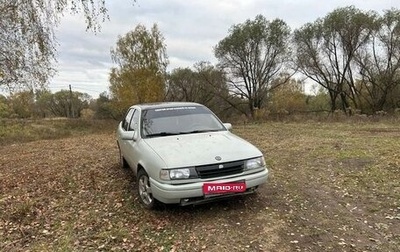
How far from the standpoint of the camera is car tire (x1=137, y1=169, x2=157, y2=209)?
448 centimetres

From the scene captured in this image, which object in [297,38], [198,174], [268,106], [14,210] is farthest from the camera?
[268,106]

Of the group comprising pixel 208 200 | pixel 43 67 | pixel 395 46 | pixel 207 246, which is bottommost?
pixel 207 246

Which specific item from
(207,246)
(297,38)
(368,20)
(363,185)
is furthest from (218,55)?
(207,246)

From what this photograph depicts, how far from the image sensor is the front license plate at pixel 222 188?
393 cm

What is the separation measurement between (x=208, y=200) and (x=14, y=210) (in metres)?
3.18

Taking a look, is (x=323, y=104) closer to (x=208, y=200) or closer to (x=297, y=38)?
(x=297, y=38)

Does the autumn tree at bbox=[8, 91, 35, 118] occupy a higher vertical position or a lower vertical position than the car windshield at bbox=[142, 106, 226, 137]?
higher

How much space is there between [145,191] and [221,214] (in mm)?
1191

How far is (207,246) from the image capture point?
352 centimetres

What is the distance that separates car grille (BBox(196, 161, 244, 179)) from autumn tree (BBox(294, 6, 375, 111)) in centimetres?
2356

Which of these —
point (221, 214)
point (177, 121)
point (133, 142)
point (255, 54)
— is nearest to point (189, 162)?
point (221, 214)

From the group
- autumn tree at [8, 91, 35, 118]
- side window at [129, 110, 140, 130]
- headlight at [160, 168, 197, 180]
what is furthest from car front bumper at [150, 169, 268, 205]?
autumn tree at [8, 91, 35, 118]

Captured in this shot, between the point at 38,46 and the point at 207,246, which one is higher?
the point at 38,46

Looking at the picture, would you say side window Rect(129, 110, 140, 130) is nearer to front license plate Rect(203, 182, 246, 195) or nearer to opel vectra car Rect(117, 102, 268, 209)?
opel vectra car Rect(117, 102, 268, 209)
